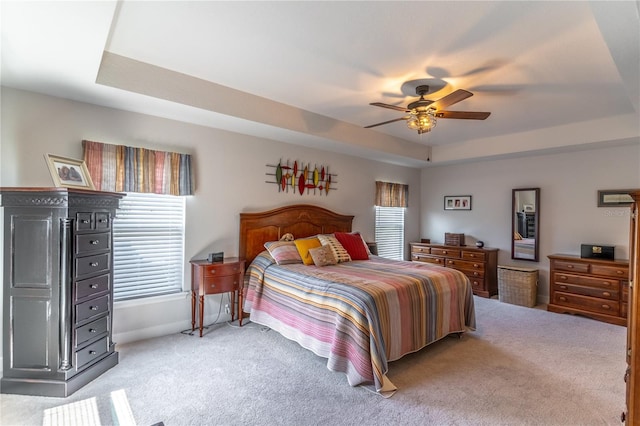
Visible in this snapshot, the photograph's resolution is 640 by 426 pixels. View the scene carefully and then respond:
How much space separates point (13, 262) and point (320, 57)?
2.89 meters

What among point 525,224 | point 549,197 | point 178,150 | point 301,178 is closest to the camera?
point 178,150

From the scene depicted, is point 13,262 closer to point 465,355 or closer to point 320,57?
point 320,57

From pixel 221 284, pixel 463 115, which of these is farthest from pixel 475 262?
pixel 221 284

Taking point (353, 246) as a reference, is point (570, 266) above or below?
below

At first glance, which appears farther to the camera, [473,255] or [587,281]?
[473,255]

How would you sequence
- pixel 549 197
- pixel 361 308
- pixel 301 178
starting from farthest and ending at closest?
pixel 549 197 → pixel 301 178 → pixel 361 308

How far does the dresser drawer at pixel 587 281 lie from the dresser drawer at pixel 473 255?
1.01m

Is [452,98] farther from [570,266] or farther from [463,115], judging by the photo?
[570,266]

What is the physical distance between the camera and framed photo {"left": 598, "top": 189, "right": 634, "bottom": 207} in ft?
14.2

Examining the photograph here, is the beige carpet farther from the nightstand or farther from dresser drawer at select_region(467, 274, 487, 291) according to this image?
dresser drawer at select_region(467, 274, 487, 291)

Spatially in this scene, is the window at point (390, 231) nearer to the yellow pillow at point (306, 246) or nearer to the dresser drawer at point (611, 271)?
the yellow pillow at point (306, 246)

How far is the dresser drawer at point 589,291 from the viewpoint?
4016 millimetres

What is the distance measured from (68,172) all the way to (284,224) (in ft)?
8.27

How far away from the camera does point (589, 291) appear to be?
13.8ft
